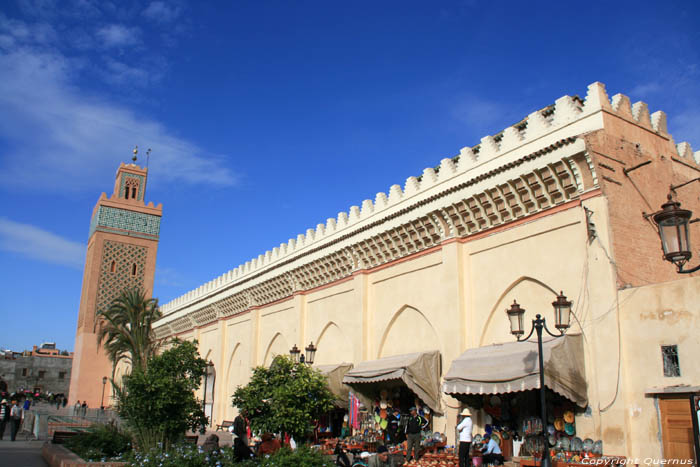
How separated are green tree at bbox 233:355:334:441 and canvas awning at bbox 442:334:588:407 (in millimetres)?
2437

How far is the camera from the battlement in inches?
396

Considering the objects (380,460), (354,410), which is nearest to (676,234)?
(380,460)

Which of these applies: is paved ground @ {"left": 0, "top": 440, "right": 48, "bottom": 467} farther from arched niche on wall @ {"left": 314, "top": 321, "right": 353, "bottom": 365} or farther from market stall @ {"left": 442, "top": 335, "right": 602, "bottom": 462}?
market stall @ {"left": 442, "top": 335, "right": 602, "bottom": 462}

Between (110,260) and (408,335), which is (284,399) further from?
(110,260)

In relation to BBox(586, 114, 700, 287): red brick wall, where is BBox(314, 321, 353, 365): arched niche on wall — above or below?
below

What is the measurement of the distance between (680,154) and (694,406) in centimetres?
687

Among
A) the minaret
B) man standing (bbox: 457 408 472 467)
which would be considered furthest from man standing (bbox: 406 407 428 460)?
the minaret

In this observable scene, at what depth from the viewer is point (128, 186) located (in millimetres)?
35094

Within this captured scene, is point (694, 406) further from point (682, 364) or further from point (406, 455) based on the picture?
point (406, 455)

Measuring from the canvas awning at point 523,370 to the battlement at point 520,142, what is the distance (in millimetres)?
3346

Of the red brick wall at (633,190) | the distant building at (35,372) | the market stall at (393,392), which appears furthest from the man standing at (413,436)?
the distant building at (35,372)

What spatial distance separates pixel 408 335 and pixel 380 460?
3902 mm

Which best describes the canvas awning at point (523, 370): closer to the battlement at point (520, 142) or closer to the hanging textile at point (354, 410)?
the battlement at point (520, 142)

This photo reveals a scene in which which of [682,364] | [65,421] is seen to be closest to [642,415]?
[682,364]
